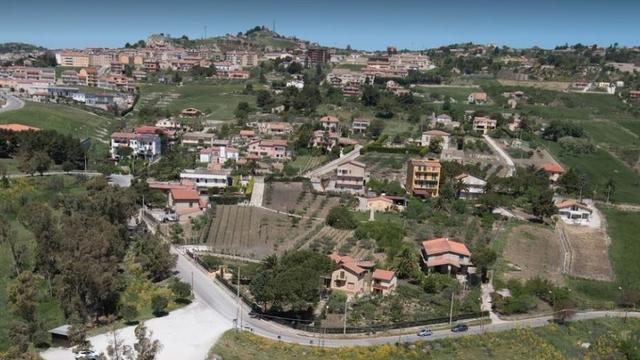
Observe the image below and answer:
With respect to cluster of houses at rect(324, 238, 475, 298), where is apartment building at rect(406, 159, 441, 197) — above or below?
above

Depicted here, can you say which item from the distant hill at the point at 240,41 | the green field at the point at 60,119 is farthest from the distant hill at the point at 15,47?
the green field at the point at 60,119

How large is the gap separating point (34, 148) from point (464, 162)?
2644 centimetres

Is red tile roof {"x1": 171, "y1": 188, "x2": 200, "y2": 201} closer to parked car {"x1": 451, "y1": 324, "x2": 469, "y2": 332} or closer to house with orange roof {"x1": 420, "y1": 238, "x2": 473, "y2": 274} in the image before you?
house with orange roof {"x1": 420, "y1": 238, "x2": 473, "y2": 274}

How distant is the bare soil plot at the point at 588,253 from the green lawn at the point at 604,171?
7256 millimetres

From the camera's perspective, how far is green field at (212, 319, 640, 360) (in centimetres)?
1570

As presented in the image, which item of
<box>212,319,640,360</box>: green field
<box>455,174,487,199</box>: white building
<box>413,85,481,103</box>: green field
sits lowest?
<box>212,319,640,360</box>: green field

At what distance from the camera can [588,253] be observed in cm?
2588

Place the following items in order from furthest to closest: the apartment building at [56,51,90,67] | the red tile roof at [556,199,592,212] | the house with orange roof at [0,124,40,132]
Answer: the apartment building at [56,51,90,67], the house with orange roof at [0,124,40,132], the red tile roof at [556,199,592,212]

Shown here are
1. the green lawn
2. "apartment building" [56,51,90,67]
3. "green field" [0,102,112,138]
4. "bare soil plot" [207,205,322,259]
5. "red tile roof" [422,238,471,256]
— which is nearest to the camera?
"red tile roof" [422,238,471,256]

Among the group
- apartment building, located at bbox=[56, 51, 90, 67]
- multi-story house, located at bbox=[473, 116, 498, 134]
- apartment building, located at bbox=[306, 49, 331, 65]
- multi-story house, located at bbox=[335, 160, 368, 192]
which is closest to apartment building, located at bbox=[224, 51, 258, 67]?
apartment building, located at bbox=[306, 49, 331, 65]

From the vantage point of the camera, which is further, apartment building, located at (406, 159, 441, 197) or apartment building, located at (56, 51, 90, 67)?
apartment building, located at (56, 51, 90, 67)

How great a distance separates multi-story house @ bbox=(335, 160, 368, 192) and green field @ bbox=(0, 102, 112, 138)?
20.3 m

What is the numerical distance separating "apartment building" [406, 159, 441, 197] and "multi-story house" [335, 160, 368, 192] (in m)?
2.81

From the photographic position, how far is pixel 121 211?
22859 millimetres
